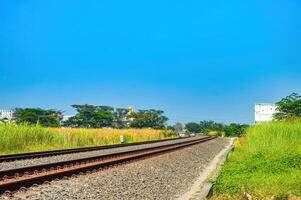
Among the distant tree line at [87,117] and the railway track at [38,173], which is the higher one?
the distant tree line at [87,117]

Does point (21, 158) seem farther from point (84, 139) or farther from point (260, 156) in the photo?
point (84, 139)

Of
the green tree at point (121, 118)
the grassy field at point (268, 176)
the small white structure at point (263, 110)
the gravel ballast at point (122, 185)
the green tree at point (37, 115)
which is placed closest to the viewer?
the gravel ballast at point (122, 185)

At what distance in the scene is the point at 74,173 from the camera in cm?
1455

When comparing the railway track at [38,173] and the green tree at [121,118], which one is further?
the green tree at [121,118]

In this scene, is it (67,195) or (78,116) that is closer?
(67,195)

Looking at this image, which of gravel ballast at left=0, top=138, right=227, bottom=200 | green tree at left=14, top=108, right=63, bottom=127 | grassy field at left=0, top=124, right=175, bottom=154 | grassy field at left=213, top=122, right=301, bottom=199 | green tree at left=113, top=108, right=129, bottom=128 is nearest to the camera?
gravel ballast at left=0, top=138, right=227, bottom=200

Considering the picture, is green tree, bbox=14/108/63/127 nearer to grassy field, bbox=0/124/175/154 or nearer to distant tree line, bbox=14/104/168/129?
distant tree line, bbox=14/104/168/129

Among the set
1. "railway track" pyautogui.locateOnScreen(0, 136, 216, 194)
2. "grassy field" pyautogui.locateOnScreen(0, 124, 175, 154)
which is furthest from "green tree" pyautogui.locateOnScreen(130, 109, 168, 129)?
"railway track" pyautogui.locateOnScreen(0, 136, 216, 194)

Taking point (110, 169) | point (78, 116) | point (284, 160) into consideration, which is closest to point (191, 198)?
point (110, 169)

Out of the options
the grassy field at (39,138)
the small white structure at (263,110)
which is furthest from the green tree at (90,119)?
the grassy field at (39,138)

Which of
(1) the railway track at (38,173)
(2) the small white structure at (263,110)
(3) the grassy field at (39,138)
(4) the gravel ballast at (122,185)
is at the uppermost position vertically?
(2) the small white structure at (263,110)

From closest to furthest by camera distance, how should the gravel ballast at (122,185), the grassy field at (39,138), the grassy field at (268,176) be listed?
1. the gravel ballast at (122,185)
2. the grassy field at (268,176)
3. the grassy field at (39,138)

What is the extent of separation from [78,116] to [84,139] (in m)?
85.9

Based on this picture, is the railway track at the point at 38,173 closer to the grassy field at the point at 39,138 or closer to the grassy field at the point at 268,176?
the grassy field at the point at 268,176
